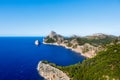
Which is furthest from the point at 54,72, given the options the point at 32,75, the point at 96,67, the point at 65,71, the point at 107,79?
the point at 107,79

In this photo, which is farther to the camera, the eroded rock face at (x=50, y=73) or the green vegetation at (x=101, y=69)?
the eroded rock face at (x=50, y=73)

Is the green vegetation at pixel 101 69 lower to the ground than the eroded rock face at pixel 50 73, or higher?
higher

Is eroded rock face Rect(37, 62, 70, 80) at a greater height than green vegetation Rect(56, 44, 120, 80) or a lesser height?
lesser

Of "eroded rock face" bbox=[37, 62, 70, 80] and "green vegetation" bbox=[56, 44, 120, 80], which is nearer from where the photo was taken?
"green vegetation" bbox=[56, 44, 120, 80]
